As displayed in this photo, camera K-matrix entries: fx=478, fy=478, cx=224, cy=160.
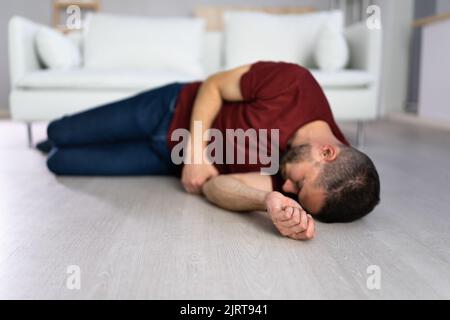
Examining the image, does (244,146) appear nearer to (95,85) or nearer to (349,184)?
(349,184)

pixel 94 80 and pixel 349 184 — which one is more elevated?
pixel 94 80

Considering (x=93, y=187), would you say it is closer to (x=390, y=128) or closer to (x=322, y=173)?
(x=322, y=173)

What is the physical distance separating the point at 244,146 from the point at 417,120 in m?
3.37

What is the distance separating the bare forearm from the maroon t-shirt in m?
0.09

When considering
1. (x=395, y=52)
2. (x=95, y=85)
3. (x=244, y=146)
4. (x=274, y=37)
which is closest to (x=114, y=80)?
(x=95, y=85)

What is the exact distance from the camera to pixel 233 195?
1360mm

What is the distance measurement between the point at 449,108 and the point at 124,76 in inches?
103

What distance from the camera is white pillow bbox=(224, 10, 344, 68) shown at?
122 inches

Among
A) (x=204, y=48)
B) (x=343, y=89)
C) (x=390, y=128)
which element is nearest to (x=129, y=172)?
(x=343, y=89)

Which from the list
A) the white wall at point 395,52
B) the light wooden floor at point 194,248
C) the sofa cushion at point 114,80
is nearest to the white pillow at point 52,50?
the sofa cushion at point 114,80

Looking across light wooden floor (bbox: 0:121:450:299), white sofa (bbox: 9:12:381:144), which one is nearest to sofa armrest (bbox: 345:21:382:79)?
white sofa (bbox: 9:12:381:144)

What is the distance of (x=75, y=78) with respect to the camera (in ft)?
8.95

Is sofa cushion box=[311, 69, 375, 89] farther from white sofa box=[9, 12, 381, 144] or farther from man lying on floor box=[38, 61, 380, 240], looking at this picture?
man lying on floor box=[38, 61, 380, 240]

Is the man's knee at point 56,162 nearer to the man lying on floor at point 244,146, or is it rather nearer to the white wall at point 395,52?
the man lying on floor at point 244,146
